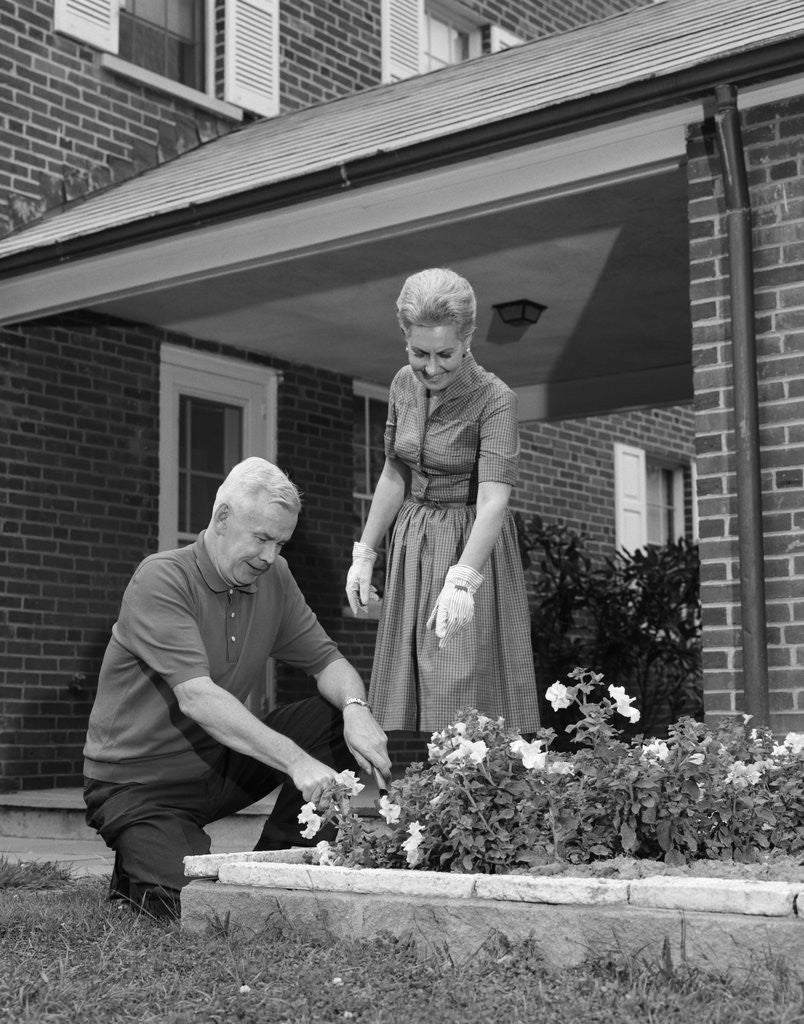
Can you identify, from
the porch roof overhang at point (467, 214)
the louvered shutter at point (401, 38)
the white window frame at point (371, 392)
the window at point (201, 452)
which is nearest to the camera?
the porch roof overhang at point (467, 214)

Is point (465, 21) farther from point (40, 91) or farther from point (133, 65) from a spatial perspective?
point (40, 91)

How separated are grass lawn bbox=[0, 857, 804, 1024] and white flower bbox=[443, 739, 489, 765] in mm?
423

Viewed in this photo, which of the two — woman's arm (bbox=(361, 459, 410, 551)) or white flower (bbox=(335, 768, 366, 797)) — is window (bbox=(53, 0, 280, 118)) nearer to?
woman's arm (bbox=(361, 459, 410, 551))

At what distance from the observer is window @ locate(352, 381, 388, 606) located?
33.1ft

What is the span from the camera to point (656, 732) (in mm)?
11352

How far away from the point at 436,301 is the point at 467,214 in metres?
2.06

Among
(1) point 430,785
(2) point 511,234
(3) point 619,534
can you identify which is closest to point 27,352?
(2) point 511,234

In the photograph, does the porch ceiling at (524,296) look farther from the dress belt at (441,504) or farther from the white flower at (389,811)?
the white flower at (389,811)

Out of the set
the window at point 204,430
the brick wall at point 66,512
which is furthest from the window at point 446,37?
the brick wall at point 66,512

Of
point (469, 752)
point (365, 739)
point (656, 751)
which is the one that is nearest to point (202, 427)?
point (365, 739)

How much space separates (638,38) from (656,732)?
6159mm

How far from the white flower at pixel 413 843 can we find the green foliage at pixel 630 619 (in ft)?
23.7

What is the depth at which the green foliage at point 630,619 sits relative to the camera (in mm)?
10641

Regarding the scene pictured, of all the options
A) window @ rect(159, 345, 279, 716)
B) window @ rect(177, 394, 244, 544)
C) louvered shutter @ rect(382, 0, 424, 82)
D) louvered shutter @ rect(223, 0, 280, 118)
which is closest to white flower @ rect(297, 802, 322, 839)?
window @ rect(159, 345, 279, 716)
